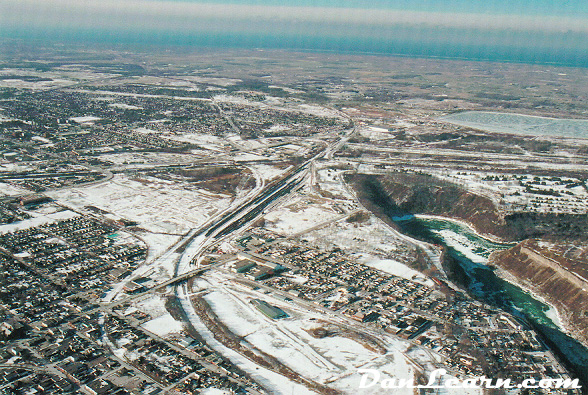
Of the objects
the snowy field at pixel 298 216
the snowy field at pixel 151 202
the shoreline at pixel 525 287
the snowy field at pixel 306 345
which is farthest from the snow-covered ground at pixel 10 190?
the shoreline at pixel 525 287

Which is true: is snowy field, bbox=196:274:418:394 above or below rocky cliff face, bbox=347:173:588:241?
below

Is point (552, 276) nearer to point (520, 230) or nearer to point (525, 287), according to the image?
point (525, 287)

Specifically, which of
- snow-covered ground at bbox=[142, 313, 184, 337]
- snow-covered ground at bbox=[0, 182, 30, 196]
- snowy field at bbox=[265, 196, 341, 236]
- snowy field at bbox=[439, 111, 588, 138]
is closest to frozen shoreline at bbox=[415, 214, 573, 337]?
snowy field at bbox=[265, 196, 341, 236]

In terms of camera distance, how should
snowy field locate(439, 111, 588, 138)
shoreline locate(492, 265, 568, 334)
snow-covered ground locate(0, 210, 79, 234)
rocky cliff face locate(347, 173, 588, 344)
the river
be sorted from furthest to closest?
1. snowy field locate(439, 111, 588, 138)
2. snow-covered ground locate(0, 210, 79, 234)
3. rocky cliff face locate(347, 173, 588, 344)
4. shoreline locate(492, 265, 568, 334)
5. the river

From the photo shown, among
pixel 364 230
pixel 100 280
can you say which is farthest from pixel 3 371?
pixel 364 230

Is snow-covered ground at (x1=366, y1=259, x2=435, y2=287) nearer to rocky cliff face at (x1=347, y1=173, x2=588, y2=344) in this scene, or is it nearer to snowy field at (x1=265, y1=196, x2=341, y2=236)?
rocky cliff face at (x1=347, y1=173, x2=588, y2=344)

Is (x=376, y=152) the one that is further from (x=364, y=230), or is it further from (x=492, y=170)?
(x=364, y=230)
